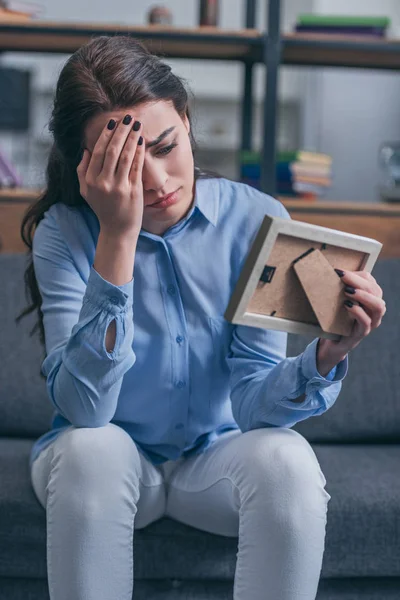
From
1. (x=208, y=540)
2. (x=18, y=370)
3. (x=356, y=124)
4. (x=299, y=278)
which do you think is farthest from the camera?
(x=356, y=124)

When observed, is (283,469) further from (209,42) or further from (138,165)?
(209,42)

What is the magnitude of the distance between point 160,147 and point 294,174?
3.89ft

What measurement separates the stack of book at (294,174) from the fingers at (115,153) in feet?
3.96

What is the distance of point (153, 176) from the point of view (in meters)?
1.11

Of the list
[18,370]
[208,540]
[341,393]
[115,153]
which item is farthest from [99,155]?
[341,393]

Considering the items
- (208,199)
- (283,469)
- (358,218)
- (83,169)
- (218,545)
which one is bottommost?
(218,545)

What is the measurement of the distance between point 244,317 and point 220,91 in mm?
4180

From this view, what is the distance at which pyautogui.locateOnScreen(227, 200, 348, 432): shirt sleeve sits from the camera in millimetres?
1104

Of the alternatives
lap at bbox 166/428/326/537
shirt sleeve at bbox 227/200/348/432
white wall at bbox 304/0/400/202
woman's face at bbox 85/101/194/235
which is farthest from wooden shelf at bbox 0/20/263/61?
white wall at bbox 304/0/400/202

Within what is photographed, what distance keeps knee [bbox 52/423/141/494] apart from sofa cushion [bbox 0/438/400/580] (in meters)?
0.18

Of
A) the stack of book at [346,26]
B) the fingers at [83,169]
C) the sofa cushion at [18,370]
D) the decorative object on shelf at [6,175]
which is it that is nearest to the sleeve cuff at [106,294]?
the fingers at [83,169]

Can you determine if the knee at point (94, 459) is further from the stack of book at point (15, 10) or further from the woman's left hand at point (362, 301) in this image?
the stack of book at point (15, 10)

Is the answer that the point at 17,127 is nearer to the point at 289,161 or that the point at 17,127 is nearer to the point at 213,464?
the point at 289,161

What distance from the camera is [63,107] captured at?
45.9 inches
